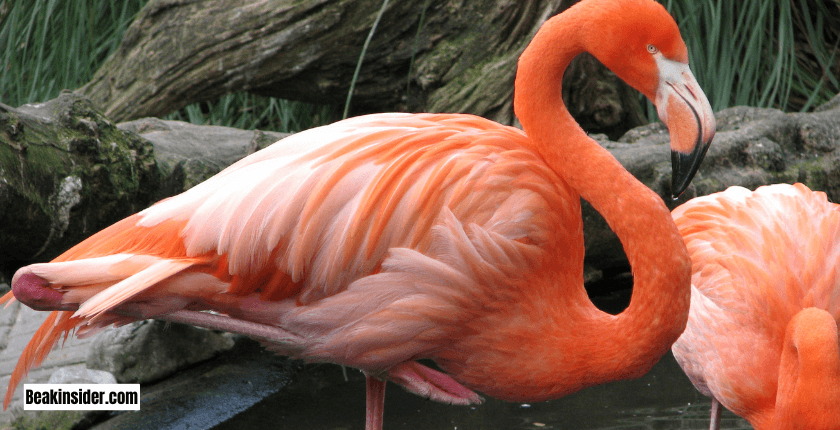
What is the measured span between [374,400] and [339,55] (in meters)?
2.72

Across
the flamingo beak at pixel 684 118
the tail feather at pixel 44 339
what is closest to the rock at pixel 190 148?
the tail feather at pixel 44 339

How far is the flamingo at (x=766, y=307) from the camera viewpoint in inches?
87.8

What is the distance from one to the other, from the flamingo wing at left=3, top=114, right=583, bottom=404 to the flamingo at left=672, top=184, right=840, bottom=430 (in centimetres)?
84

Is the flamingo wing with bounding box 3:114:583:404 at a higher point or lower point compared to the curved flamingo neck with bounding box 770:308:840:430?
higher

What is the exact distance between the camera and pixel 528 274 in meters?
2.08

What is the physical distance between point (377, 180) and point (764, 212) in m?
1.58

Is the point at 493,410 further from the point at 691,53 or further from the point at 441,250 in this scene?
the point at 691,53

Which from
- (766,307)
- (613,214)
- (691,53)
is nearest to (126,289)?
(613,214)

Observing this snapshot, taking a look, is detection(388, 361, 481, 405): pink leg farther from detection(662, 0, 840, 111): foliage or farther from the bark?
detection(662, 0, 840, 111): foliage

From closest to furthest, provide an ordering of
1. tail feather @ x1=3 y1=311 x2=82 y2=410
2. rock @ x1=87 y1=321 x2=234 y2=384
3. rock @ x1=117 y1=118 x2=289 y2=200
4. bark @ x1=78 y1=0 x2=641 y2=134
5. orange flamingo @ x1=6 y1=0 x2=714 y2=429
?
orange flamingo @ x1=6 y1=0 x2=714 y2=429
tail feather @ x1=3 y1=311 x2=82 y2=410
rock @ x1=87 y1=321 x2=234 y2=384
rock @ x1=117 y1=118 x2=289 y2=200
bark @ x1=78 y1=0 x2=641 y2=134

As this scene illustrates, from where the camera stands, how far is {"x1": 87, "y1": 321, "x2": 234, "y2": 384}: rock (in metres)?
3.16

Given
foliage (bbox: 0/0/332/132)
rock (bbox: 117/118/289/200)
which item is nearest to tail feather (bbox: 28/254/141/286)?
rock (bbox: 117/118/289/200)

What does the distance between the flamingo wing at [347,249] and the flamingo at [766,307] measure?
0.84 m

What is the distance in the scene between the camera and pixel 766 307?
8.28 feet
